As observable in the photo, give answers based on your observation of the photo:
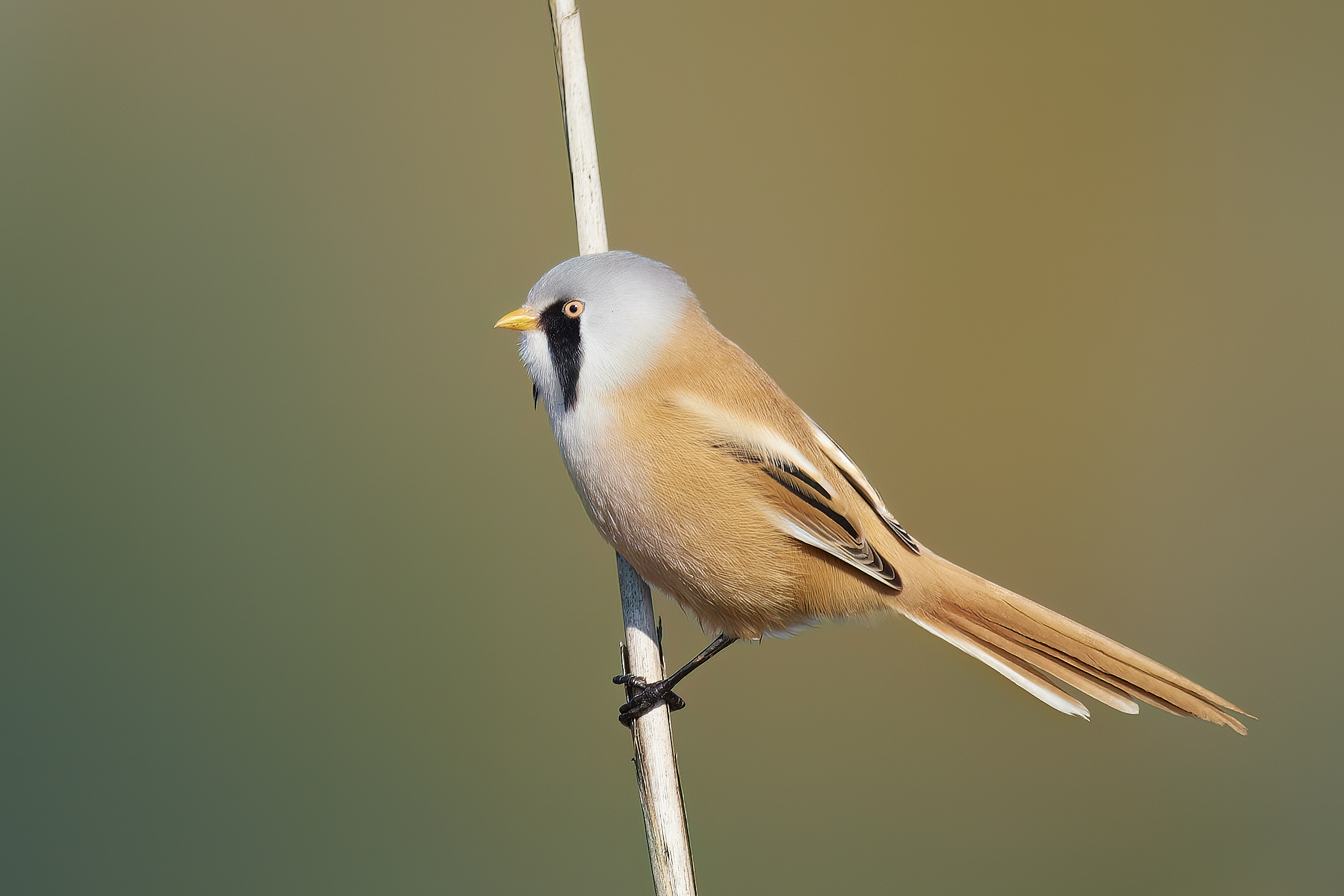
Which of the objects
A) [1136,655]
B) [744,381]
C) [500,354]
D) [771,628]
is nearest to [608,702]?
[500,354]

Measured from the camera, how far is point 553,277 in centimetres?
167

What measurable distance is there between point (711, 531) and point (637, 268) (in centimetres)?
48

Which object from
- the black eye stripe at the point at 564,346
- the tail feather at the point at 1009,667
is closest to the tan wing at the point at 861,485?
the tail feather at the point at 1009,667

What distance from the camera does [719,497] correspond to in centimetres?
179

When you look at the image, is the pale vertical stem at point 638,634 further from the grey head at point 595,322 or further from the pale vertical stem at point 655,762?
the grey head at point 595,322

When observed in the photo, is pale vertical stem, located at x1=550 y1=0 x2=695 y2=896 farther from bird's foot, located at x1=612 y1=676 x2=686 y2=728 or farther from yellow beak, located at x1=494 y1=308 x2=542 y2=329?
yellow beak, located at x1=494 y1=308 x2=542 y2=329

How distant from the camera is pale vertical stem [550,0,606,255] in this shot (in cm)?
172

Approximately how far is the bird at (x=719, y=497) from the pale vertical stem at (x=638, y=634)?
0.08 metres

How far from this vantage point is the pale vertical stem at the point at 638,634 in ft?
5.08

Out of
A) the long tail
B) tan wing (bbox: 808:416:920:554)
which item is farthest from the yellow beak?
the long tail

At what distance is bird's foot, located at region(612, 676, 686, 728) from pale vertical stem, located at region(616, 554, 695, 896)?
0.02 metres

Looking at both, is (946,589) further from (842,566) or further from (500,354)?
(500,354)

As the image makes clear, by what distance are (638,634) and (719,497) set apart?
0.33m

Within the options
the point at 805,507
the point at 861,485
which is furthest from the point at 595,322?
the point at 861,485
